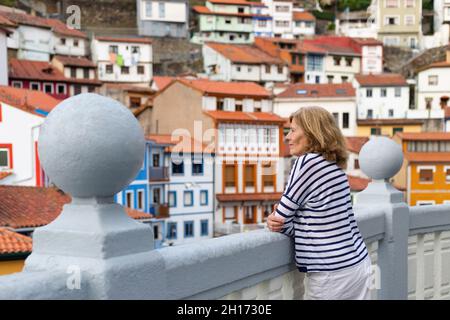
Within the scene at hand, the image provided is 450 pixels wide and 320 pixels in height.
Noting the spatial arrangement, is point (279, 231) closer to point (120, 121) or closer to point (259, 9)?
point (120, 121)

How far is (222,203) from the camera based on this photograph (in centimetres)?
3216

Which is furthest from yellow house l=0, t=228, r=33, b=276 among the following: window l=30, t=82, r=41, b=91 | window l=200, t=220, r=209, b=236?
window l=30, t=82, r=41, b=91

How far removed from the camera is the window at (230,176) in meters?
32.6

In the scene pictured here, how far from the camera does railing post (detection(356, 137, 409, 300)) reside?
163 inches

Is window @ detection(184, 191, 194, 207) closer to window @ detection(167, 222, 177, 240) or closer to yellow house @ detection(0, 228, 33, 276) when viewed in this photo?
window @ detection(167, 222, 177, 240)

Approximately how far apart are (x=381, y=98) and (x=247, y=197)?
17738mm

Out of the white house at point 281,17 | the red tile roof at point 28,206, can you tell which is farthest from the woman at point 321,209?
the white house at point 281,17

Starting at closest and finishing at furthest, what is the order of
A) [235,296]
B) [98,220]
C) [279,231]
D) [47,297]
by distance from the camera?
[47,297]
[98,220]
[235,296]
[279,231]

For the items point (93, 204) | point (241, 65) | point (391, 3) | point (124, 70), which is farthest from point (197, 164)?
point (391, 3)

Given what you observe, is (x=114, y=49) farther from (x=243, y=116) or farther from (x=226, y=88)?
(x=243, y=116)

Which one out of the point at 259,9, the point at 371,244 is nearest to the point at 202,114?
the point at 371,244

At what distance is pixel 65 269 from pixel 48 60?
4840 cm

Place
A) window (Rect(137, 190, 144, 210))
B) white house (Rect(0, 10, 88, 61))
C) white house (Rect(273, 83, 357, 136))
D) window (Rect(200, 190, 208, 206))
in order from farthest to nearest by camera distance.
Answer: white house (Rect(0, 10, 88, 61)) < white house (Rect(273, 83, 357, 136)) < window (Rect(200, 190, 208, 206)) < window (Rect(137, 190, 144, 210))

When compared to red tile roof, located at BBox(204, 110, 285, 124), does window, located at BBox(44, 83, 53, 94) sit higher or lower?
higher
